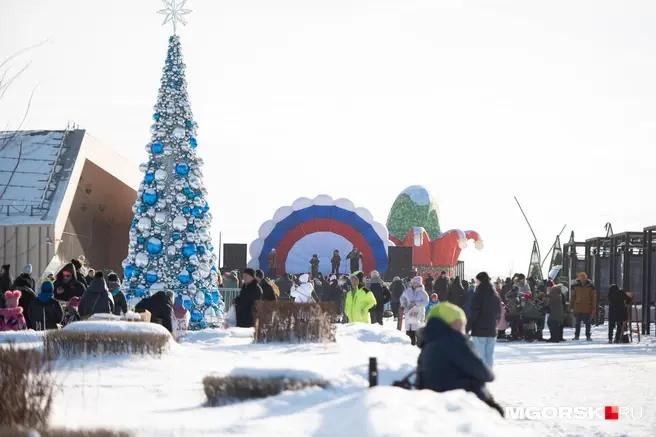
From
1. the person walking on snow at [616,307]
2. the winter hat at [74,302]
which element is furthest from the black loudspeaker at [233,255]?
the winter hat at [74,302]

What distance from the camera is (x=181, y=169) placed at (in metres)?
26.5

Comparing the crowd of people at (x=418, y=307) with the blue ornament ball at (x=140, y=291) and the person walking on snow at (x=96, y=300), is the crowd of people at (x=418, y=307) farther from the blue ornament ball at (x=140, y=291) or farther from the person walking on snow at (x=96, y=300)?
the blue ornament ball at (x=140, y=291)

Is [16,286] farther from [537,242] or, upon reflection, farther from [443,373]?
[537,242]

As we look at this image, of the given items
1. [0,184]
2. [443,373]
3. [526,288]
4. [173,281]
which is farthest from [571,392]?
[0,184]

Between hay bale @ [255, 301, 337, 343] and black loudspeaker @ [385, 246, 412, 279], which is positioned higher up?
black loudspeaker @ [385, 246, 412, 279]

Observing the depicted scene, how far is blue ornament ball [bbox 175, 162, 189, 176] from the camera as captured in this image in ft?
86.8

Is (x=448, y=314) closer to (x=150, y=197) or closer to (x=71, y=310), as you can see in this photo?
(x=71, y=310)

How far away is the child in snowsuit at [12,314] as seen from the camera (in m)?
17.6

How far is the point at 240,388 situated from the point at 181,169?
15726 millimetres

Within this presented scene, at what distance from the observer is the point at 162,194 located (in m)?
26.6

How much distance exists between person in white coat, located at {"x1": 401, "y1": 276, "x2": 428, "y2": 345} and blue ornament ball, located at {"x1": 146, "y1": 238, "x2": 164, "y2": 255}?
6.26 meters

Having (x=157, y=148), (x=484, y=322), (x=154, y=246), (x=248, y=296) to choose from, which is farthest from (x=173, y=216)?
(x=484, y=322)

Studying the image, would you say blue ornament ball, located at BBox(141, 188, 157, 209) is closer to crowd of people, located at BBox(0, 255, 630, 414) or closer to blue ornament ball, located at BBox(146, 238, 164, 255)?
blue ornament ball, located at BBox(146, 238, 164, 255)

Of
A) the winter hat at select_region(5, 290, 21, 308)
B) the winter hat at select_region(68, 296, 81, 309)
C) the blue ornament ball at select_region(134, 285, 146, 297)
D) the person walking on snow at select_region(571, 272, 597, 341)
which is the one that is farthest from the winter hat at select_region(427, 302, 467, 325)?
the person walking on snow at select_region(571, 272, 597, 341)
